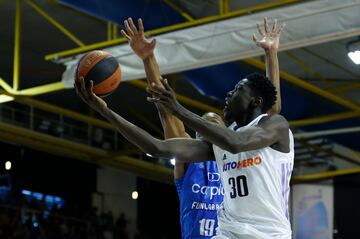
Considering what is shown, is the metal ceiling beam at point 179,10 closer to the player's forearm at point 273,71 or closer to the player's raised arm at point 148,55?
the player's raised arm at point 148,55

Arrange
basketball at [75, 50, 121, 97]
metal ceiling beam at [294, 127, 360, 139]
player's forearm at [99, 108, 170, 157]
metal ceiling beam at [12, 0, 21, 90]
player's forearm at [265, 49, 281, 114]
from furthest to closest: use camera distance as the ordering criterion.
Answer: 1. metal ceiling beam at [294, 127, 360, 139]
2. metal ceiling beam at [12, 0, 21, 90]
3. player's forearm at [265, 49, 281, 114]
4. basketball at [75, 50, 121, 97]
5. player's forearm at [99, 108, 170, 157]

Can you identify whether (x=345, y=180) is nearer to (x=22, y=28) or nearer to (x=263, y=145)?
(x=22, y=28)

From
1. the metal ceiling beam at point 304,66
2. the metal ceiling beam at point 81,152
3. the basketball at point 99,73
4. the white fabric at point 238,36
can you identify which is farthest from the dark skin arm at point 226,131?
the metal ceiling beam at point 81,152

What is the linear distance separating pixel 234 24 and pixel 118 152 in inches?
429

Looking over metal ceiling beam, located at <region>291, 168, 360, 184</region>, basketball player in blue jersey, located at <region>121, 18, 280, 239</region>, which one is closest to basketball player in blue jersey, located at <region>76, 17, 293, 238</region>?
basketball player in blue jersey, located at <region>121, 18, 280, 239</region>

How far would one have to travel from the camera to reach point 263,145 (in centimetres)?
459

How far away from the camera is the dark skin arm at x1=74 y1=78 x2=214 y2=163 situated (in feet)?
15.3

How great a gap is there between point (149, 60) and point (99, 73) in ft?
2.38

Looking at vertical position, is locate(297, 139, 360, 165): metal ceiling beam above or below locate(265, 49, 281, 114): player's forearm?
above

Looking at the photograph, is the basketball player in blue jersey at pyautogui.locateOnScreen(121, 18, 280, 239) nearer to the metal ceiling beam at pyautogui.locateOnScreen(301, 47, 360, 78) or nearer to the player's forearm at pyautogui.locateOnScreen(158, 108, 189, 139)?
the player's forearm at pyautogui.locateOnScreen(158, 108, 189, 139)

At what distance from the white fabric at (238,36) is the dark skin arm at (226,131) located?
5475mm

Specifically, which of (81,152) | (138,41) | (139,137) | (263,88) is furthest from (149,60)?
(81,152)

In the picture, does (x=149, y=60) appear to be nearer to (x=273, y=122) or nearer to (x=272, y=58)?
(x=272, y=58)

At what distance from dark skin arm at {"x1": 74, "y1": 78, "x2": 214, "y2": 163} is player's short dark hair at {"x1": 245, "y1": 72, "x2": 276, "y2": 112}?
509 millimetres
